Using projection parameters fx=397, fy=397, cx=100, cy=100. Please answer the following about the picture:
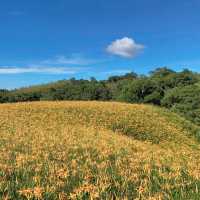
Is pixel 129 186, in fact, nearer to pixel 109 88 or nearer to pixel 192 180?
pixel 192 180

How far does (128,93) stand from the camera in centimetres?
7012

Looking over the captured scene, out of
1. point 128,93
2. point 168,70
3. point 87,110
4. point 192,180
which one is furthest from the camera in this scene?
point 168,70

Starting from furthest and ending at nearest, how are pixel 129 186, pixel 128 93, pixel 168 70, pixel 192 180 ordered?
pixel 168 70
pixel 128 93
pixel 192 180
pixel 129 186

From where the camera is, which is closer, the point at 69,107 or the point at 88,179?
the point at 88,179

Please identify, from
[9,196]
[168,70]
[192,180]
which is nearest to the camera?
[9,196]

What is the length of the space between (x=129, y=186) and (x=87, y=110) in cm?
2463

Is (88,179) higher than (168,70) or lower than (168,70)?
lower

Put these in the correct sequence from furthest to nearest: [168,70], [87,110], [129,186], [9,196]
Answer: [168,70]
[87,110]
[129,186]
[9,196]

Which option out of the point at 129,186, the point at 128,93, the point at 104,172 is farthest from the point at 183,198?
the point at 128,93

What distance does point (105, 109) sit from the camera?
105 feet

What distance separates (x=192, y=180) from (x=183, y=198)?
4.87ft

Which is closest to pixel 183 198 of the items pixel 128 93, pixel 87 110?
pixel 87 110

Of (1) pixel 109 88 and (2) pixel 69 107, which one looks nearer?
(2) pixel 69 107

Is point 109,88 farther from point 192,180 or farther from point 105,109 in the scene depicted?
point 192,180
